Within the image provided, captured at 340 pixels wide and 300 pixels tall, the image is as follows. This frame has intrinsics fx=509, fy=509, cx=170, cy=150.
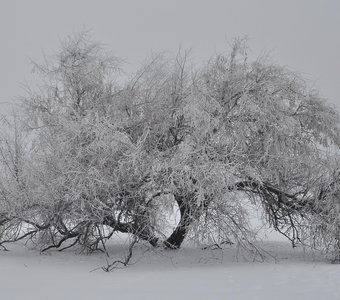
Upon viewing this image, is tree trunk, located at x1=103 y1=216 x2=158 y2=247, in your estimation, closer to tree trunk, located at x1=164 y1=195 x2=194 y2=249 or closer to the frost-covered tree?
the frost-covered tree

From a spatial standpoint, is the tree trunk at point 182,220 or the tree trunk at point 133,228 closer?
the tree trunk at point 182,220

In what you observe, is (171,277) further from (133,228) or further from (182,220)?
(133,228)

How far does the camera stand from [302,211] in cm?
1238

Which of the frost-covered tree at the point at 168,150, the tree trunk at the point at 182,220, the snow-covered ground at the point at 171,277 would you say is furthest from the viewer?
the tree trunk at the point at 182,220

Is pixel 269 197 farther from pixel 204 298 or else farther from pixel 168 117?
pixel 204 298

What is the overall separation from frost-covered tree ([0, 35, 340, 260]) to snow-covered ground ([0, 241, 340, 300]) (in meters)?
0.63

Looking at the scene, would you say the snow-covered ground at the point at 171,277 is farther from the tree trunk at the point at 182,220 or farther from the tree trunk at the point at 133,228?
the tree trunk at the point at 133,228

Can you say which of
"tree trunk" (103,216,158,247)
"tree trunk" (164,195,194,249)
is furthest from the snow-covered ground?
"tree trunk" (103,216,158,247)

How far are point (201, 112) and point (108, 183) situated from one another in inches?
103

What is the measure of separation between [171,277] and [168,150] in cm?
303

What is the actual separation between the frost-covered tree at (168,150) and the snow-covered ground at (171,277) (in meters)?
0.63

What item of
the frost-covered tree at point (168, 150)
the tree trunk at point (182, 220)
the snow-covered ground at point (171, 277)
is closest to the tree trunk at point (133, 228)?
the frost-covered tree at point (168, 150)

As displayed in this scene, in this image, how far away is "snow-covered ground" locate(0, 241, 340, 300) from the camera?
328 inches

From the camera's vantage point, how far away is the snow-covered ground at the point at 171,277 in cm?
832
